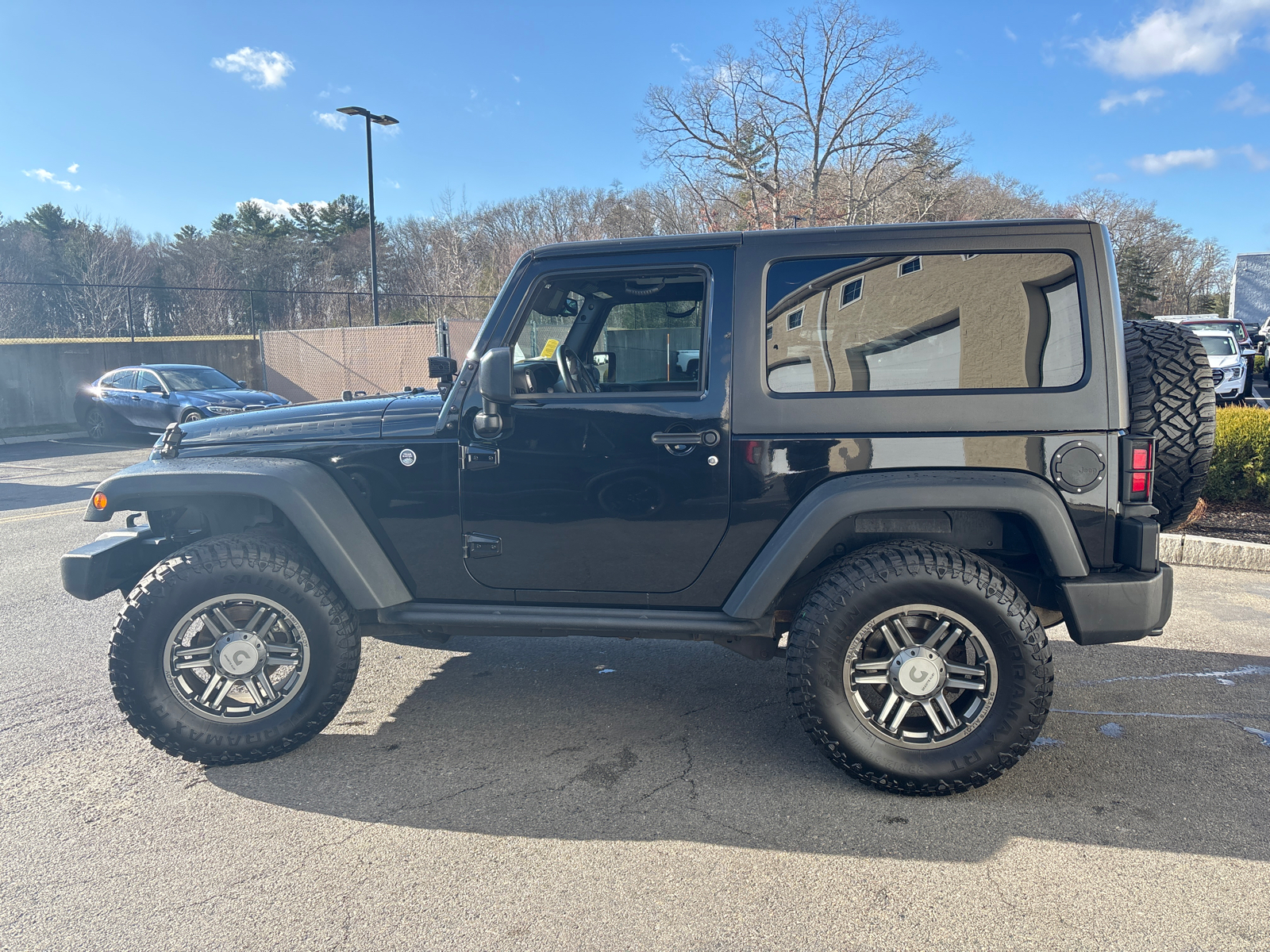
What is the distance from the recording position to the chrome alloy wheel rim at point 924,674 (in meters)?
3.00

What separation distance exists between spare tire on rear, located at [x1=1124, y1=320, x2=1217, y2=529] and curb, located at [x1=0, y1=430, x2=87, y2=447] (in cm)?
1946

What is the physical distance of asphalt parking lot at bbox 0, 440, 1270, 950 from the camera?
235cm

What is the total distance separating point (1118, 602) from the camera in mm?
2973

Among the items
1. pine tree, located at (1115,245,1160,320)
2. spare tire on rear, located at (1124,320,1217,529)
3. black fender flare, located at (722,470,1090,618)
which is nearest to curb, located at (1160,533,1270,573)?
spare tire on rear, located at (1124,320,1217,529)

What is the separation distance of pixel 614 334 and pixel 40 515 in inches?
313

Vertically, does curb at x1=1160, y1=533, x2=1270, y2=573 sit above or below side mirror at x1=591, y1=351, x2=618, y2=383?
below

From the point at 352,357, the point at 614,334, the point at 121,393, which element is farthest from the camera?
the point at 352,357

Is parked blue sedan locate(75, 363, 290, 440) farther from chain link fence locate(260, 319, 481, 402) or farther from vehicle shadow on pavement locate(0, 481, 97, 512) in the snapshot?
vehicle shadow on pavement locate(0, 481, 97, 512)

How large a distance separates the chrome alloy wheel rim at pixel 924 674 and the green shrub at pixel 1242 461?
5.66 m

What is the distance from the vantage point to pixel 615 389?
131 inches

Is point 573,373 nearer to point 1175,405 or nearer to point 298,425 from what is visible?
point 298,425

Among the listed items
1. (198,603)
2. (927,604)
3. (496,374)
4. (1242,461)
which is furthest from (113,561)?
(1242,461)

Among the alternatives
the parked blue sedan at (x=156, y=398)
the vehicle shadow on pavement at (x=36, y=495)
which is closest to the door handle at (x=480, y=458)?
the vehicle shadow on pavement at (x=36, y=495)

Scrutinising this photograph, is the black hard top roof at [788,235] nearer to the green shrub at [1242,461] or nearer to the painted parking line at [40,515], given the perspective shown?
the green shrub at [1242,461]
